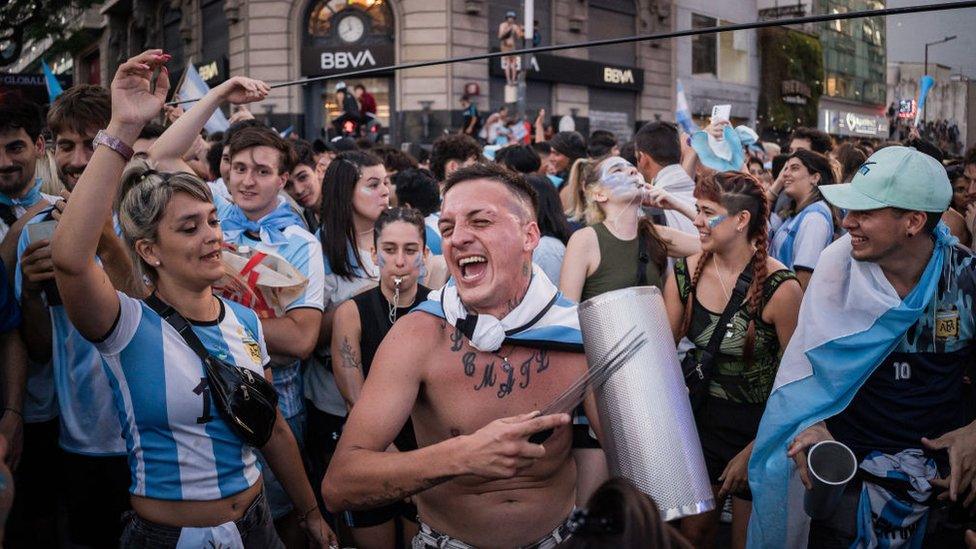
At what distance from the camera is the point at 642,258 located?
15.2ft

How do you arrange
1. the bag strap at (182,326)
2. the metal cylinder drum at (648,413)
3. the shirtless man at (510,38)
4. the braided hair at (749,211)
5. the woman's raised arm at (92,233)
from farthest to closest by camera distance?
1. the shirtless man at (510,38)
2. the braided hair at (749,211)
3. the bag strap at (182,326)
4. the woman's raised arm at (92,233)
5. the metal cylinder drum at (648,413)

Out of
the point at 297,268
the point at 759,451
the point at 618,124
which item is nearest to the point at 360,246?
the point at 297,268

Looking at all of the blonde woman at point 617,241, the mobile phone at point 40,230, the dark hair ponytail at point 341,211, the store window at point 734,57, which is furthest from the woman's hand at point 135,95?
the store window at point 734,57

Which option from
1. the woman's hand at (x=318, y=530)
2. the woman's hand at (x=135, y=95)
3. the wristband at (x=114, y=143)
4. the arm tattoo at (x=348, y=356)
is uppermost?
the woman's hand at (x=135, y=95)

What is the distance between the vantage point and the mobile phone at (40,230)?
10.1 feet

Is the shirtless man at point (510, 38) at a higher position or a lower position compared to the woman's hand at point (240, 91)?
higher

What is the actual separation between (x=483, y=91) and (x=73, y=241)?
68.4ft

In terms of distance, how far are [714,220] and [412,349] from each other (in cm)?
209

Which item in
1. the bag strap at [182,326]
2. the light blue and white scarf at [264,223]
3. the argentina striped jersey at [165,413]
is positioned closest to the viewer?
the argentina striped jersey at [165,413]

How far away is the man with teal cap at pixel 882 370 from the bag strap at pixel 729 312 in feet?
1.53

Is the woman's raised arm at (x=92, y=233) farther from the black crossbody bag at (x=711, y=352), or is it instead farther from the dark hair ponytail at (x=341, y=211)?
the black crossbody bag at (x=711, y=352)

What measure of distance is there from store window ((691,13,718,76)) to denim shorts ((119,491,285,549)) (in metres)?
31.0

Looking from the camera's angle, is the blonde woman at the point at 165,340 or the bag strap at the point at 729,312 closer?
the blonde woman at the point at 165,340

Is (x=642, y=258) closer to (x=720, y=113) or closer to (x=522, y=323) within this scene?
(x=522, y=323)
